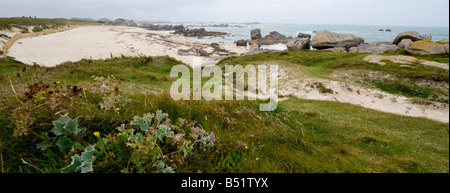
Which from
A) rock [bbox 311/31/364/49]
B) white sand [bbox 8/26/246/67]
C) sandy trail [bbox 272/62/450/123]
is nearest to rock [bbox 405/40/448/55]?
rock [bbox 311/31/364/49]

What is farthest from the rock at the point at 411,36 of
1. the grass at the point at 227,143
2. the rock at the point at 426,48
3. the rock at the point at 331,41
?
the grass at the point at 227,143

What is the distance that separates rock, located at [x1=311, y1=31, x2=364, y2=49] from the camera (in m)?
32.8

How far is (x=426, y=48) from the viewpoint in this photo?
20.9 m

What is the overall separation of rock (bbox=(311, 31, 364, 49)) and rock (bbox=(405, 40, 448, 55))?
11.3 meters

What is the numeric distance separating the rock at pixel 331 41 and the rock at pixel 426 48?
11.3 metres

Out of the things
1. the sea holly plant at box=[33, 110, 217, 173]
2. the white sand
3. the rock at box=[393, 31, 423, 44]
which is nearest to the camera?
the sea holly plant at box=[33, 110, 217, 173]

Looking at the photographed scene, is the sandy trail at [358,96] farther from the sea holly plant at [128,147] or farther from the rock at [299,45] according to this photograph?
the rock at [299,45]

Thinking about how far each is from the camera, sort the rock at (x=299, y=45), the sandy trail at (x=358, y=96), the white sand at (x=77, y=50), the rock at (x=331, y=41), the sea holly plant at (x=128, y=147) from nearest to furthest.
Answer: the sea holly plant at (x=128, y=147)
the sandy trail at (x=358, y=96)
the white sand at (x=77, y=50)
the rock at (x=299, y=45)
the rock at (x=331, y=41)

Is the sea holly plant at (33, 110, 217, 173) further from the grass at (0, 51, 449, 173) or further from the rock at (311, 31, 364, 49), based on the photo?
the rock at (311, 31, 364, 49)

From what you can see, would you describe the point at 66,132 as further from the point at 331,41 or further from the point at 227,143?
the point at 331,41

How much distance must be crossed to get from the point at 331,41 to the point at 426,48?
1315 centimetres

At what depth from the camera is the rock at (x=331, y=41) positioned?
32750mm
